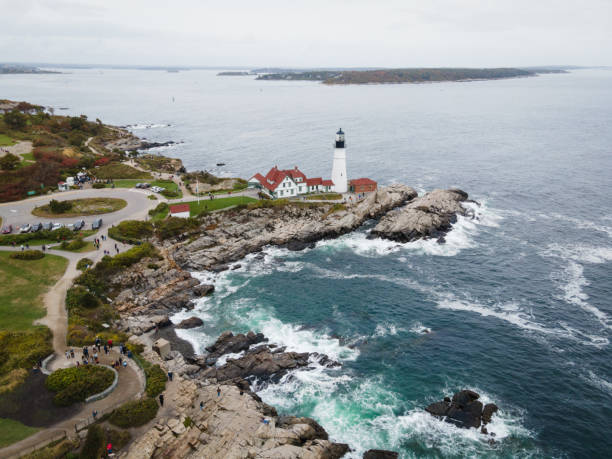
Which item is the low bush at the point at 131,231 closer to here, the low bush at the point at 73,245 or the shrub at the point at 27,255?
the low bush at the point at 73,245

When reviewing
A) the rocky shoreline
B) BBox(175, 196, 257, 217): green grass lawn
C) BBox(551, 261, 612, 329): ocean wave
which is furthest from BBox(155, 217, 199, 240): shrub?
BBox(551, 261, 612, 329): ocean wave

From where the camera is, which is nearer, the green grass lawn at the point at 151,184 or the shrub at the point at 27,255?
the shrub at the point at 27,255

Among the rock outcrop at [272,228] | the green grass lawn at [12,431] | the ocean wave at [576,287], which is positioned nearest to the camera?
the green grass lawn at [12,431]

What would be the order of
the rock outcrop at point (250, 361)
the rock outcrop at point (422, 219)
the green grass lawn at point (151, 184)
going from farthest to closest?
1. the green grass lawn at point (151, 184)
2. the rock outcrop at point (422, 219)
3. the rock outcrop at point (250, 361)

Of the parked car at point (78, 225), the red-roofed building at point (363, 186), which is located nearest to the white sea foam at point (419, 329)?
the red-roofed building at point (363, 186)

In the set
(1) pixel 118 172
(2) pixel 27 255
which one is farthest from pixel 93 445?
(1) pixel 118 172

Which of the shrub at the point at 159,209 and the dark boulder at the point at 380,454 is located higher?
the shrub at the point at 159,209

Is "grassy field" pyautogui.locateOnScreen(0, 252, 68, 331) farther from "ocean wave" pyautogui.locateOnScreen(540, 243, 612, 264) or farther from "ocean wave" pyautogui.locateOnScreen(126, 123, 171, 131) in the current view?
"ocean wave" pyautogui.locateOnScreen(126, 123, 171, 131)

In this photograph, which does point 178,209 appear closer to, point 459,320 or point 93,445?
point 93,445

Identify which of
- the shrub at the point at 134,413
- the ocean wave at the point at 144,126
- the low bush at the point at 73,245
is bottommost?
the shrub at the point at 134,413
